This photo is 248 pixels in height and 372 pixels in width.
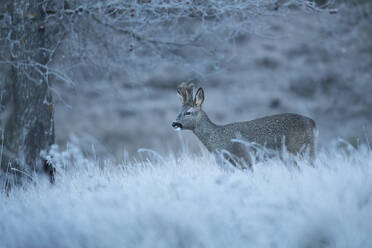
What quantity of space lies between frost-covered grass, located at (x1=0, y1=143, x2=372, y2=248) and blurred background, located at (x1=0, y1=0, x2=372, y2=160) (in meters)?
2.59

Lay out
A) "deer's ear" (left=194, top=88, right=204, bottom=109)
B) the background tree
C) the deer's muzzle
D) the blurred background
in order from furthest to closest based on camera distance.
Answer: the blurred background → the background tree → "deer's ear" (left=194, top=88, right=204, bottom=109) → the deer's muzzle

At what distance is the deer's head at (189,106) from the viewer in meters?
6.95

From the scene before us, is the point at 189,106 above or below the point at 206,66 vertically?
below

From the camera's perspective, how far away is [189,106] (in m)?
7.06

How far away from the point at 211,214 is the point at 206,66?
6.02 m

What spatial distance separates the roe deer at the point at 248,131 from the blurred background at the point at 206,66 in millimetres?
721

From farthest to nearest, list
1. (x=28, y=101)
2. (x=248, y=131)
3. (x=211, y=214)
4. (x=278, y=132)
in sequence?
(x=28, y=101) < (x=248, y=131) < (x=278, y=132) < (x=211, y=214)

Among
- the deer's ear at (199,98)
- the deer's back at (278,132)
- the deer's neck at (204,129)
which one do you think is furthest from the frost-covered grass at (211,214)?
the deer's ear at (199,98)

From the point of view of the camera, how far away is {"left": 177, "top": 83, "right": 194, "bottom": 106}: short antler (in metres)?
6.99

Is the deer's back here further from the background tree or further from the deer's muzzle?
the background tree

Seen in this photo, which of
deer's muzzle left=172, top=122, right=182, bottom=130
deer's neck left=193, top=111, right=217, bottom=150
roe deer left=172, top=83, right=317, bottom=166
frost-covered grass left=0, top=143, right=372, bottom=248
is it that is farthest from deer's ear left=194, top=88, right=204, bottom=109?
frost-covered grass left=0, top=143, right=372, bottom=248

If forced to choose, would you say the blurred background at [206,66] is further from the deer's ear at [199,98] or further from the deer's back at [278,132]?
the deer's back at [278,132]

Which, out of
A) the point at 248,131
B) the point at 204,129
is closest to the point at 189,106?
the point at 204,129

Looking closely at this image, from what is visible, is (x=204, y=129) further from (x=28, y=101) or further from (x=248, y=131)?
(x=28, y=101)
